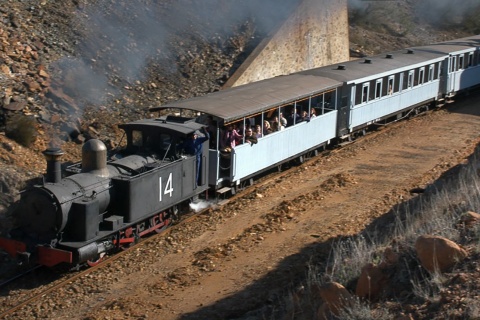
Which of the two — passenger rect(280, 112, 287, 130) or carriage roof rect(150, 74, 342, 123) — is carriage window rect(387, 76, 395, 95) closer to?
carriage roof rect(150, 74, 342, 123)

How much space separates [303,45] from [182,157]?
1585 cm

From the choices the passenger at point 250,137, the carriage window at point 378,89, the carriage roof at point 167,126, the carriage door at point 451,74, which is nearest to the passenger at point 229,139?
the passenger at point 250,137

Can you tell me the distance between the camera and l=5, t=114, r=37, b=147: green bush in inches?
709

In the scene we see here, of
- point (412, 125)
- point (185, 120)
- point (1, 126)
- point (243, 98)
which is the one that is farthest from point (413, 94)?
point (1, 126)

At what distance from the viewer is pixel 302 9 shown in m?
28.3

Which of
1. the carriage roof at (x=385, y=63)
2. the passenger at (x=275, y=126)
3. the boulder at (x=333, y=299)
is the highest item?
the carriage roof at (x=385, y=63)

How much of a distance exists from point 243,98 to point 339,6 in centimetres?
1589

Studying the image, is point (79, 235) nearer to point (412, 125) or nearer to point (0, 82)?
point (0, 82)

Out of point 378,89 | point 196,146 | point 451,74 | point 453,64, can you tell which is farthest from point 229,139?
point 453,64

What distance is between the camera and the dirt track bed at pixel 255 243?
11.0m

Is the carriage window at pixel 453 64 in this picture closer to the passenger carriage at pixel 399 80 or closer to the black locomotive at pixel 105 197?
the passenger carriage at pixel 399 80

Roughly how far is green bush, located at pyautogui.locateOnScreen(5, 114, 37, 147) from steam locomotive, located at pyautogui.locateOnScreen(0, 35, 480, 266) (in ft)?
13.6

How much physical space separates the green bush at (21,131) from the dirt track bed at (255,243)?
5812mm

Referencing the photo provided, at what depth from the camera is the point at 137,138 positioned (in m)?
14.5
